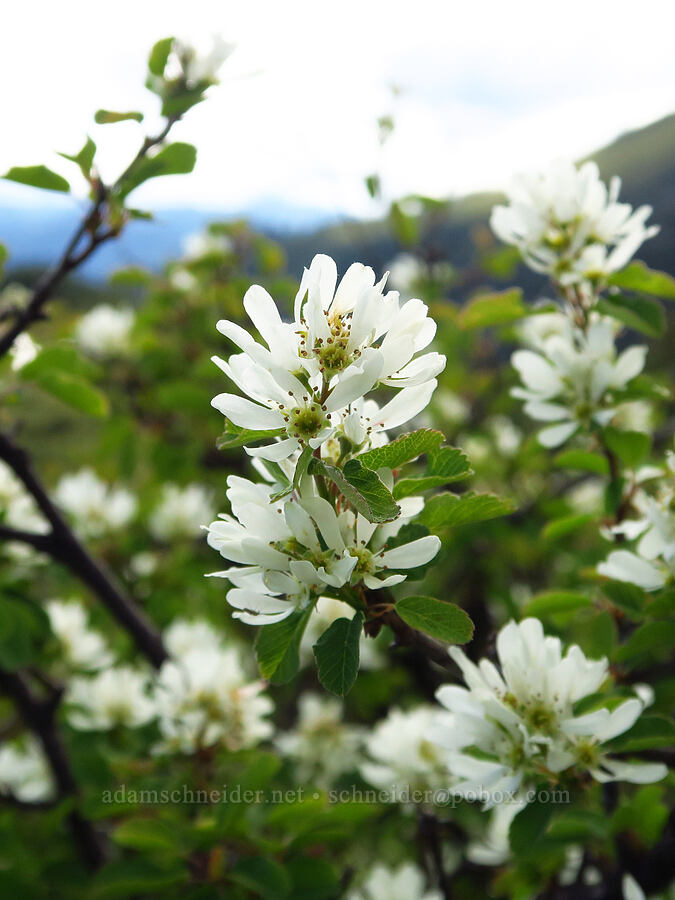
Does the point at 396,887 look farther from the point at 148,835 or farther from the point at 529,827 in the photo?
the point at 529,827

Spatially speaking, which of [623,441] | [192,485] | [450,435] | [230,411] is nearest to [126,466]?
[192,485]

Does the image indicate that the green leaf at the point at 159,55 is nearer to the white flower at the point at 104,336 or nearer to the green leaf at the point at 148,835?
the green leaf at the point at 148,835

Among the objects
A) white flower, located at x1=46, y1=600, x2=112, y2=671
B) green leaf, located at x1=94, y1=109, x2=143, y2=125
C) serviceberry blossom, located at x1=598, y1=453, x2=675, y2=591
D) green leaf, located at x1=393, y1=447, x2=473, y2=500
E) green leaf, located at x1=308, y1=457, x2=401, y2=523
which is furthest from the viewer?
white flower, located at x1=46, y1=600, x2=112, y2=671

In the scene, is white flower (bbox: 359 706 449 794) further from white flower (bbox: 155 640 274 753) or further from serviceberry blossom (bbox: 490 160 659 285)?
serviceberry blossom (bbox: 490 160 659 285)

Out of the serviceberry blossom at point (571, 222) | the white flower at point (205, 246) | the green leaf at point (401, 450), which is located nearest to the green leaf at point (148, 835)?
the green leaf at point (401, 450)

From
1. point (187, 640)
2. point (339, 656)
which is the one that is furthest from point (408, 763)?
point (339, 656)

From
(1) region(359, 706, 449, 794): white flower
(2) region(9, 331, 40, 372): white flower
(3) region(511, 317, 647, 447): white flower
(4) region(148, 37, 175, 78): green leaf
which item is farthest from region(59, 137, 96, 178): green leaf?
(1) region(359, 706, 449, 794): white flower

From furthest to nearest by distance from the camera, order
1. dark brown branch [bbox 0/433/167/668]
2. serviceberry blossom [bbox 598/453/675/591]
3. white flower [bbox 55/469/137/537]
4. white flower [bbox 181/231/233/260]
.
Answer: white flower [bbox 181/231/233/260], white flower [bbox 55/469/137/537], dark brown branch [bbox 0/433/167/668], serviceberry blossom [bbox 598/453/675/591]
